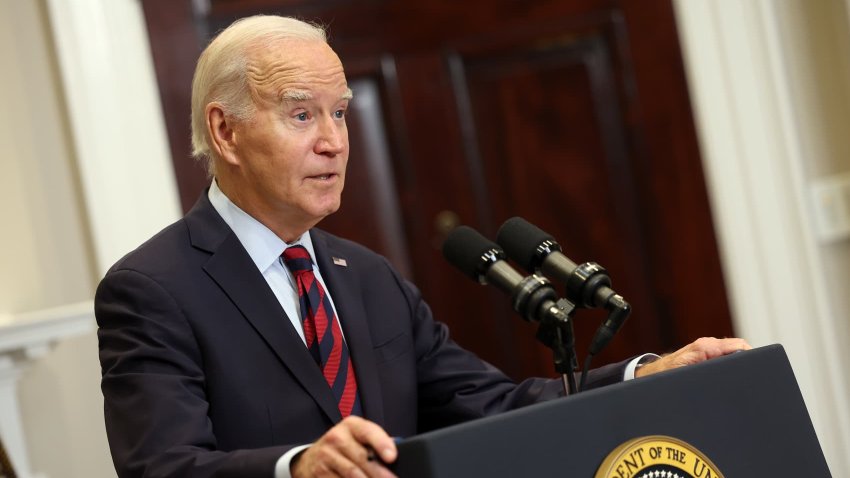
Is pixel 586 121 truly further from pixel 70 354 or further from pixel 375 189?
pixel 70 354

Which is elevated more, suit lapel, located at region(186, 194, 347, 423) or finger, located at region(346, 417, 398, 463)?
suit lapel, located at region(186, 194, 347, 423)

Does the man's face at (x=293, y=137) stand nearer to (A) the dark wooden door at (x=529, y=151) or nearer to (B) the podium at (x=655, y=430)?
(B) the podium at (x=655, y=430)

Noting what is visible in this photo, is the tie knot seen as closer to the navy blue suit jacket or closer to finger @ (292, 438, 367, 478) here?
the navy blue suit jacket

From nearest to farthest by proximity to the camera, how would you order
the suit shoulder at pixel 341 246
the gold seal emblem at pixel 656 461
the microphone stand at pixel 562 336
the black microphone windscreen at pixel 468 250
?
the gold seal emblem at pixel 656 461 → the microphone stand at pixel 562 336 → the black microphone windscreen at pixel 468 250 → the suit shoulder at pixel 341 246

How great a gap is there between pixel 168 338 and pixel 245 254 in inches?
8.9

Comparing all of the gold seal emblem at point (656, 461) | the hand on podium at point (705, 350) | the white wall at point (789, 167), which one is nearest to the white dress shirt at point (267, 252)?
the hand on podium at point (705, 350)

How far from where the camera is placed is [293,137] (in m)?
1.97

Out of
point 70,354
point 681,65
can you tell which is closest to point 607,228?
point 681,65

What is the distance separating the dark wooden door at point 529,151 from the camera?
3910mm

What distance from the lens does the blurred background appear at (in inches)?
144

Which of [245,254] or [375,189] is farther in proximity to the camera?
[375,189]

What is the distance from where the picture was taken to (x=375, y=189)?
12.8 feet

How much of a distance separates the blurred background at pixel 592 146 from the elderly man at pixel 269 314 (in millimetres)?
1456

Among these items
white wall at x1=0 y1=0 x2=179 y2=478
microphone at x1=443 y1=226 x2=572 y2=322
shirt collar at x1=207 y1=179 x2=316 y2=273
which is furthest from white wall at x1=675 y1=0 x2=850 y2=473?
microphone at x1=443 y1=226 x2=572 y2=322
